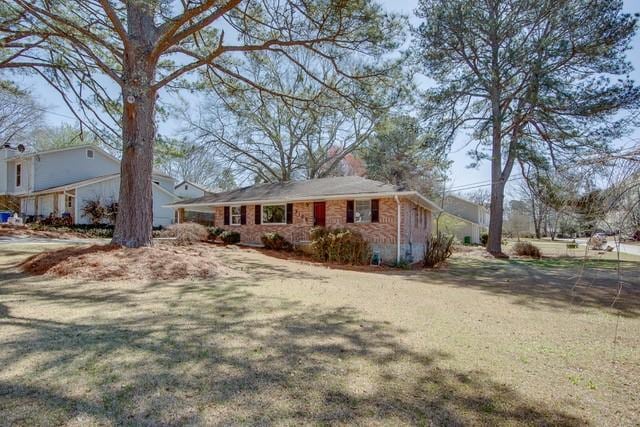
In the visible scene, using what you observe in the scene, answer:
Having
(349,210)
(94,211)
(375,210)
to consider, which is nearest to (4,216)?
(94,211)

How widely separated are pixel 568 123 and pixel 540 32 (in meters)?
4.66

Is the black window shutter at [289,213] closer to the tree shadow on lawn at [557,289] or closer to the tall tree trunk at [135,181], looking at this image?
the tree shadow on lawn at [557,289]

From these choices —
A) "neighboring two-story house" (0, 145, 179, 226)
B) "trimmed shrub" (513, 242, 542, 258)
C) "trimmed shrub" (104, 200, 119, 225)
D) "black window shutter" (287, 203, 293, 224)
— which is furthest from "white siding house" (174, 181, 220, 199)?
"trimmed shrub" (513, 242, 542, 258)

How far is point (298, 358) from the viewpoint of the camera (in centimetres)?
357

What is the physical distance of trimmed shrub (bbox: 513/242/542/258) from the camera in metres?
20.0

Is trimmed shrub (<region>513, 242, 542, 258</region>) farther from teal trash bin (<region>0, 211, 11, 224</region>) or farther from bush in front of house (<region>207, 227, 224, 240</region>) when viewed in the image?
teal trash bin (<region>0, 211, 11, 224</region>)

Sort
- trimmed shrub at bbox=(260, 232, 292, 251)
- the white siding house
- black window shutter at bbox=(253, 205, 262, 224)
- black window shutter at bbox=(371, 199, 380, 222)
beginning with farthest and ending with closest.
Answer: the white siding house, black window shutter at bbox=(253, 205, 262, 224), trimmed shrub at bbox=(260, 232, 292, 251), black window shutter at bbox=(371, 199, 380, 222)

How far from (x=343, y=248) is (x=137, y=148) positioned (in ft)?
24.5

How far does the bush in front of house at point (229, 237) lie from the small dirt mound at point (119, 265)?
9.13m

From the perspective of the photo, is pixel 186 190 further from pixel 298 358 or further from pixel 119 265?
pixel 298 358

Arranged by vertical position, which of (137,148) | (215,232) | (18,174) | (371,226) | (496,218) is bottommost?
(215,232)

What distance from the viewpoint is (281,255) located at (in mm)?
14617

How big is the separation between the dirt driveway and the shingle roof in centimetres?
880

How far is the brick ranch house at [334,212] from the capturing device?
1430 cm
